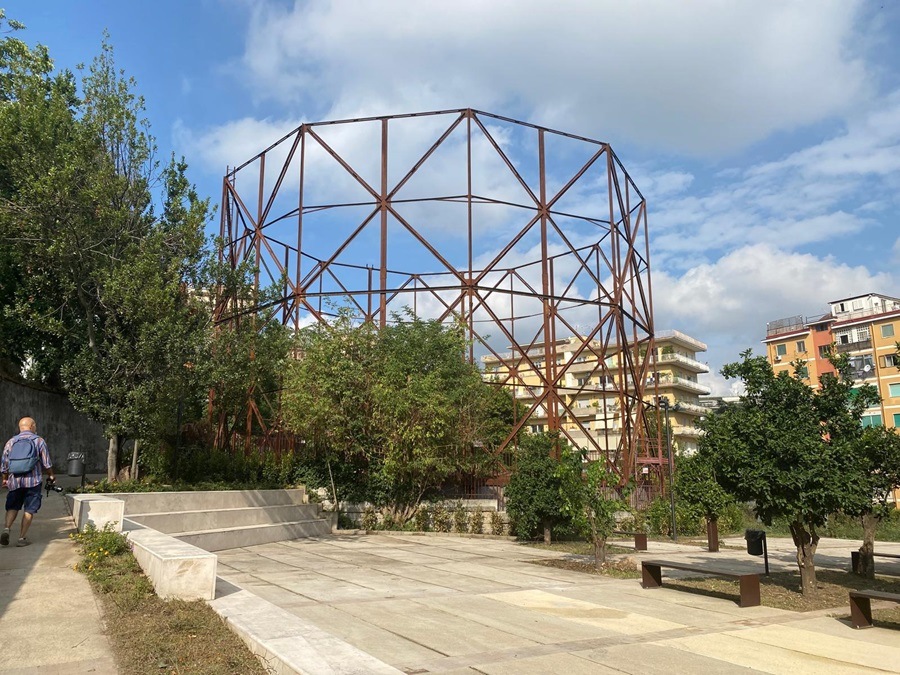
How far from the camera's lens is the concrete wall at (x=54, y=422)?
19969mm

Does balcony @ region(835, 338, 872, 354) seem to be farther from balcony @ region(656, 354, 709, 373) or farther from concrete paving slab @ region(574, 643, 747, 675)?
concrete paving slab @ region(574, 643, 747, 675)

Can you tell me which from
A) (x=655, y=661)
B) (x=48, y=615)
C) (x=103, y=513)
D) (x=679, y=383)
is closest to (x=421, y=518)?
(x=103, y=513)

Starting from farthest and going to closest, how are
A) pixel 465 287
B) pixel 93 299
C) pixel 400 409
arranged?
1. pixel 465 287
2. pixel 400 409
3. pixel 93 299

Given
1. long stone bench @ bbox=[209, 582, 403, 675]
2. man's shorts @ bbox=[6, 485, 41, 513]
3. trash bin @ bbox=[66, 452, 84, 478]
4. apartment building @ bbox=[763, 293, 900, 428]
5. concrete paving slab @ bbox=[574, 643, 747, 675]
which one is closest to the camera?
long stone bench @ bbox=[209, 582, 403, 675]

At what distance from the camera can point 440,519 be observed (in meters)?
17.3

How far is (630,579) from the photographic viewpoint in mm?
10438

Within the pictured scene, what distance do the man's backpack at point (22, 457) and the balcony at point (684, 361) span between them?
6541 cm

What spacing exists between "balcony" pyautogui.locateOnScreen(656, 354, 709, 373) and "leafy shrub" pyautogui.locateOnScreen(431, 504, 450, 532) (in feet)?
181

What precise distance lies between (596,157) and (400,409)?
37.1 feet

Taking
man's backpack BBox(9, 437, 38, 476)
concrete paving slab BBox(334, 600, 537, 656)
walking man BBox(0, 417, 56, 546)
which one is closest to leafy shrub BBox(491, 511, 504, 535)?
concrete paving slab BBox(334, 600, 537, 656)

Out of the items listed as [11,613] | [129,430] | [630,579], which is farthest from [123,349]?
[630,579]

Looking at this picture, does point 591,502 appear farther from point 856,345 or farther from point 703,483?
point 856,345

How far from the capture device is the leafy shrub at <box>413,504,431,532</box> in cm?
1723

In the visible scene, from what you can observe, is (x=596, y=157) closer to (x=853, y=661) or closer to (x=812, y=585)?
(x=812, y=585)
